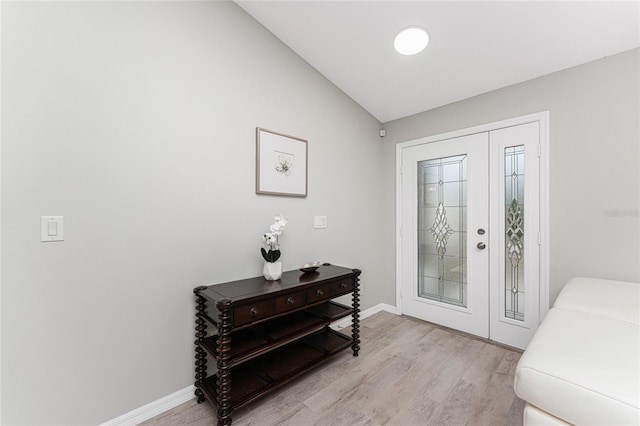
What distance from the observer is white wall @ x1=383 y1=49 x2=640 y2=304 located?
75.4 inches

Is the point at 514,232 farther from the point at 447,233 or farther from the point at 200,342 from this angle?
the point at 200,342

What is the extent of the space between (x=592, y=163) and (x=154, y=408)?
11.6 ft

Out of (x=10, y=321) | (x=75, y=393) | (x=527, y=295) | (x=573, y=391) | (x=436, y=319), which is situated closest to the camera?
(x=573, y=391)

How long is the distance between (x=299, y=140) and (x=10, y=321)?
2075 millimetres

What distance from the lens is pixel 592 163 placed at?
2.05m

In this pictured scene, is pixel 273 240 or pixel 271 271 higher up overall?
pixel 273 240

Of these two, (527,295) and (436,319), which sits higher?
(527,295)

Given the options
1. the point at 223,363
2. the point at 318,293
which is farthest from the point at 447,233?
the point at 223,363

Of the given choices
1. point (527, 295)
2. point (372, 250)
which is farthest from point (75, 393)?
point (527, 295)

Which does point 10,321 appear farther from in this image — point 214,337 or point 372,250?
point 372,250

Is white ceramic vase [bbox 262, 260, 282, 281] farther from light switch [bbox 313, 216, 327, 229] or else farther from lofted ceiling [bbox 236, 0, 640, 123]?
lofted ceiling [bbox 236, 0, 640, 123]

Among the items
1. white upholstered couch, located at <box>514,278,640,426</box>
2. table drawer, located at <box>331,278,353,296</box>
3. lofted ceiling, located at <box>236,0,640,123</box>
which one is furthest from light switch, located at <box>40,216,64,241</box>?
white upholstered couch, located at <box>514,278,640,426</box>

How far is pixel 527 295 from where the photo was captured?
92.2 inches

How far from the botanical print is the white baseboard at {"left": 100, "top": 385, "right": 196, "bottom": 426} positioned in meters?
1.68
